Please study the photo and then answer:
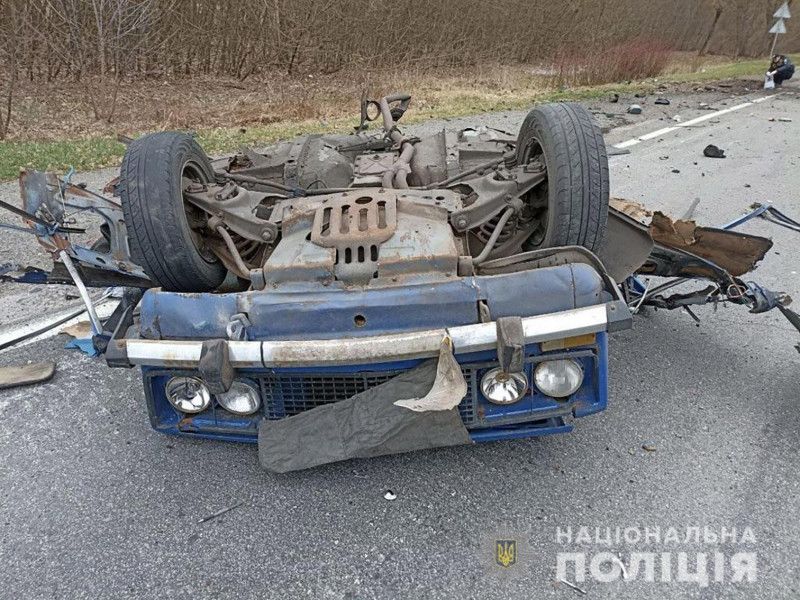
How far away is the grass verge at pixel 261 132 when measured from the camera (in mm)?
7602

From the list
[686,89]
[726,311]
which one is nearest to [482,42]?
[686,89]

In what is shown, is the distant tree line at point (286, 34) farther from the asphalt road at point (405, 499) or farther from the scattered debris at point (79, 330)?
the asphalt road at point (405, 499)

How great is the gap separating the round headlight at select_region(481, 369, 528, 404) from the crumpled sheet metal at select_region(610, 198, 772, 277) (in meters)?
1.34

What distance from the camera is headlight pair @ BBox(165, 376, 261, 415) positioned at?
8.22ft

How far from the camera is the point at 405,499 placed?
104 inches

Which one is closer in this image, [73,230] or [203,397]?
[203,397]

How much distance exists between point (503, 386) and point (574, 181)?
3.60 feet

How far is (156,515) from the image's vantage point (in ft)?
8.55

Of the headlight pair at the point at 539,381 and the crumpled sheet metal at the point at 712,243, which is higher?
the crumpled sheet metal at the point at 712,243

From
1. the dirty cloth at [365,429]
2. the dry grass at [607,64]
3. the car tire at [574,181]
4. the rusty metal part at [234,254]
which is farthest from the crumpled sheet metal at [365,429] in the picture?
the dry grass at [607,64]

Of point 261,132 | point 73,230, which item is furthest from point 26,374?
point 261,132

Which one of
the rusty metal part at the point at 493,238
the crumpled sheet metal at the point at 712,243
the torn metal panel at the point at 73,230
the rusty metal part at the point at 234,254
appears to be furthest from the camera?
the torn metal panel at the point at 73,230

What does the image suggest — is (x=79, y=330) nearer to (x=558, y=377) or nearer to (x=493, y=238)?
(x=493, y=238)

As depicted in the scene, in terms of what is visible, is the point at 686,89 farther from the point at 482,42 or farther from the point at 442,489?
the point at 442,489
